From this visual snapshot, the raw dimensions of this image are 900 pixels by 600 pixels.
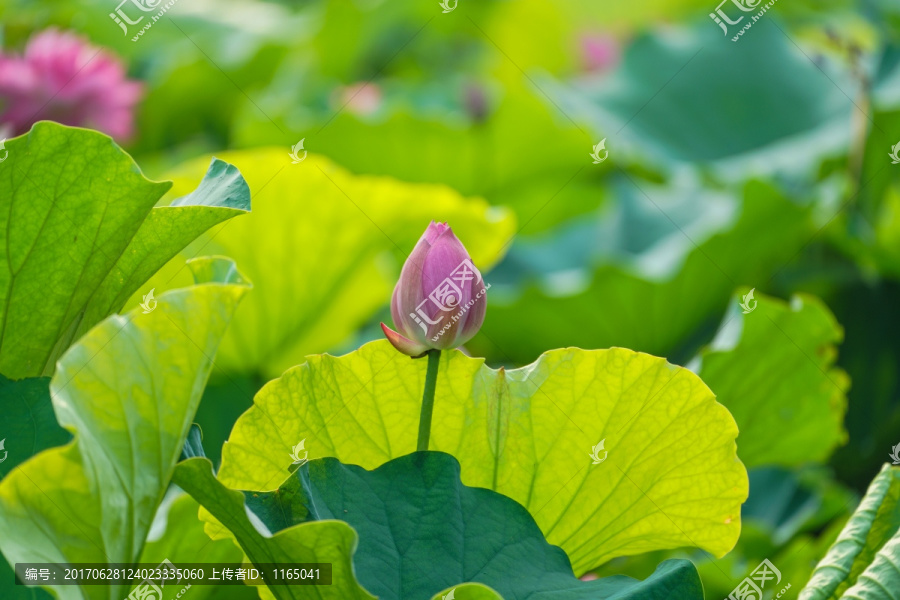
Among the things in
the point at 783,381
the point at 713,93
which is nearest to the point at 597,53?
the point at 713,93

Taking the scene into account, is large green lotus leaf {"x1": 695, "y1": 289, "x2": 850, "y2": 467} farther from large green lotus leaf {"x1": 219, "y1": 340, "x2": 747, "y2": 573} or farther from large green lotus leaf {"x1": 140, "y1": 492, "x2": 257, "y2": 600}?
large green lotus leaf {"x1": 140, "y1": 492, "x2": 257, "y2": 600}

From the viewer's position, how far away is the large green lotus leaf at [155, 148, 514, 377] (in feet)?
2.93

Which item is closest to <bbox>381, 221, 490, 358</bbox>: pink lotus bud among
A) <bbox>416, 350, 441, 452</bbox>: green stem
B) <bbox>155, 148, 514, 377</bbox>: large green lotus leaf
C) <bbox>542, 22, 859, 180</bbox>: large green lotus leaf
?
<bbox>416, 350, 441, 452</bbox>: green stem

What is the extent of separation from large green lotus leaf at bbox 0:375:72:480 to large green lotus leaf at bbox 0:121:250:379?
49 millimetres

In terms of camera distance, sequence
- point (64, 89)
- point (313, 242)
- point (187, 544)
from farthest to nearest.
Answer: point (64, 89) < point (313, 242) < point (187, 544)

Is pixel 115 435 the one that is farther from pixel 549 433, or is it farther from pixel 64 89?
pixel 64 89

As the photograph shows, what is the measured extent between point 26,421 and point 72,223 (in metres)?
0.10

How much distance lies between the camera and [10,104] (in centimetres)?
100

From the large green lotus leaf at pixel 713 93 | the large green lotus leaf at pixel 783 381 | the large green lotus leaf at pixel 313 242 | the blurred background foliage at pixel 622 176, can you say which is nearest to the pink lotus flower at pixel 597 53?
the blurred background foliage at pixel 622 176

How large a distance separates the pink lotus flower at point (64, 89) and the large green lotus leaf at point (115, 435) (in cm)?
77

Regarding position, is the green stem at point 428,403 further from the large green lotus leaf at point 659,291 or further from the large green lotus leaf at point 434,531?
the large green lotus leaf at point 659,291

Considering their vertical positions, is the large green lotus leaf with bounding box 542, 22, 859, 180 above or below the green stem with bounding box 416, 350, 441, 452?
above

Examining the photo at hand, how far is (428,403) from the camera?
0.40 metres

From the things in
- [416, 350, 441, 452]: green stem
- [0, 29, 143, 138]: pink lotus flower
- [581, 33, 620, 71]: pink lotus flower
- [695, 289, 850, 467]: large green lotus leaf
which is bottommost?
[695, 289, 850, 467]: large green lotus leaf
